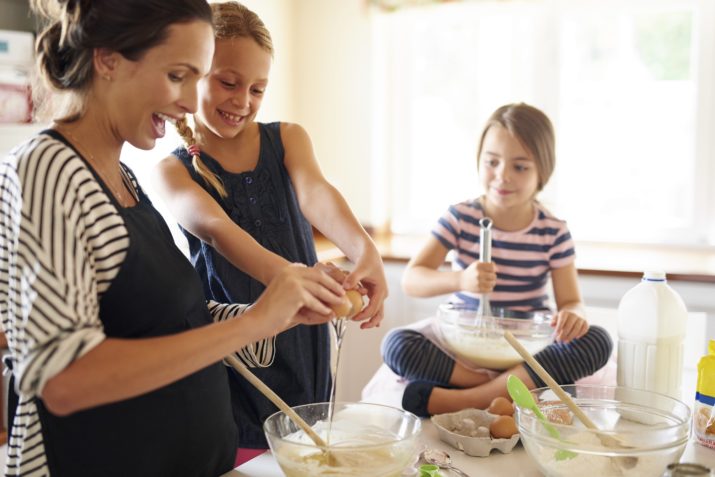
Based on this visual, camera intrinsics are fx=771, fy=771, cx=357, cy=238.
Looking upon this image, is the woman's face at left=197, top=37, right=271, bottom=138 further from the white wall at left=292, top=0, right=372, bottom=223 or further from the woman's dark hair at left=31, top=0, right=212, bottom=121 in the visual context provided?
the white wall at left=292, top=0, right=372, bottom=223

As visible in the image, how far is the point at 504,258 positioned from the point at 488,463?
106 cm

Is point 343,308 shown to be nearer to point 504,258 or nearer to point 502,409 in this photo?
point 502,409

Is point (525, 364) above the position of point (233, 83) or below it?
below

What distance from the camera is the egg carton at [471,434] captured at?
45.1 inches

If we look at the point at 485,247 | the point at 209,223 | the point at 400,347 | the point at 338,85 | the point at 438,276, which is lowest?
the point at 400,347

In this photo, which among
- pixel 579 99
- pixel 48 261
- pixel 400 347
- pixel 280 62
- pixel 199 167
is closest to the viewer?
pixel 48 261

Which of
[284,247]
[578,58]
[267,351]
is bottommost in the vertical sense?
[267,351]

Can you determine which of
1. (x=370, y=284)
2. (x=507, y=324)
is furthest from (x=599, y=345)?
(x=370, y=284)

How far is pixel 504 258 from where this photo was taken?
6.97 feet

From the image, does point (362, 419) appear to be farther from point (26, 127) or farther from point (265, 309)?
point (26, 127)

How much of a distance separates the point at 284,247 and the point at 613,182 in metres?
2.10

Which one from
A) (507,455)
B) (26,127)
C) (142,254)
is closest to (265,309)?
(142,254)

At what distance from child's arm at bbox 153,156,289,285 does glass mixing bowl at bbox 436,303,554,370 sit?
52 cm

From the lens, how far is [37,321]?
2.71ft
